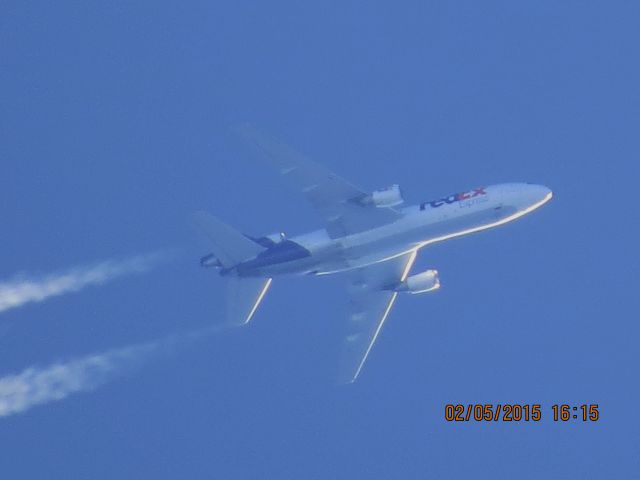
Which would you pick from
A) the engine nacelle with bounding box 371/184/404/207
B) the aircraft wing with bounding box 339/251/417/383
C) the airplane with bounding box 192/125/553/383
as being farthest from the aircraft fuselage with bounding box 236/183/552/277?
the aircraft wing with bounding box 339/251/417/383

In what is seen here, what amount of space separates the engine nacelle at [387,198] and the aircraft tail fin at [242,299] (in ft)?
26.2

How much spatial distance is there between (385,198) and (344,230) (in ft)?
10.2

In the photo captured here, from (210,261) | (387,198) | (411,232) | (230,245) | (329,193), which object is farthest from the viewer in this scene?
(210,261)

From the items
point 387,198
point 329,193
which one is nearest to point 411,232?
point 387,198

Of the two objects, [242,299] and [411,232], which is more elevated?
[411,232]

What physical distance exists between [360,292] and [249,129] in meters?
14.4

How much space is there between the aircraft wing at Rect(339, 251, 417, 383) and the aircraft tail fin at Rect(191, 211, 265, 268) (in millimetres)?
7447

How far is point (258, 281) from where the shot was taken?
74.4 m

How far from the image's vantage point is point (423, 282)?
7675 centimetres

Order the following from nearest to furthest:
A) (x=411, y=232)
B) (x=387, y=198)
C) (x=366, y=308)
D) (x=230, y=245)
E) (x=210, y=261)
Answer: (x=387, y=198) → (x=411, y=232) → (x=230, y=245) → (x=210, y=261) → (x=366, y=308)

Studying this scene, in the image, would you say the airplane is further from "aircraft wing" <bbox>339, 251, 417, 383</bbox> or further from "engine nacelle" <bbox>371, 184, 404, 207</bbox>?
"aircraft wing" <bbox>339, 251, 417, 383</bbox>

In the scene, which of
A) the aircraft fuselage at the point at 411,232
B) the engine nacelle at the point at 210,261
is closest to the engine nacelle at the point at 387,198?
the aircraft fuselage at the point at 411,232

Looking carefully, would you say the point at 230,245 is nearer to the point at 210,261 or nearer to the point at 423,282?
the point at 210,261

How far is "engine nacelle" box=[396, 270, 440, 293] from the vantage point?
3019 inches
